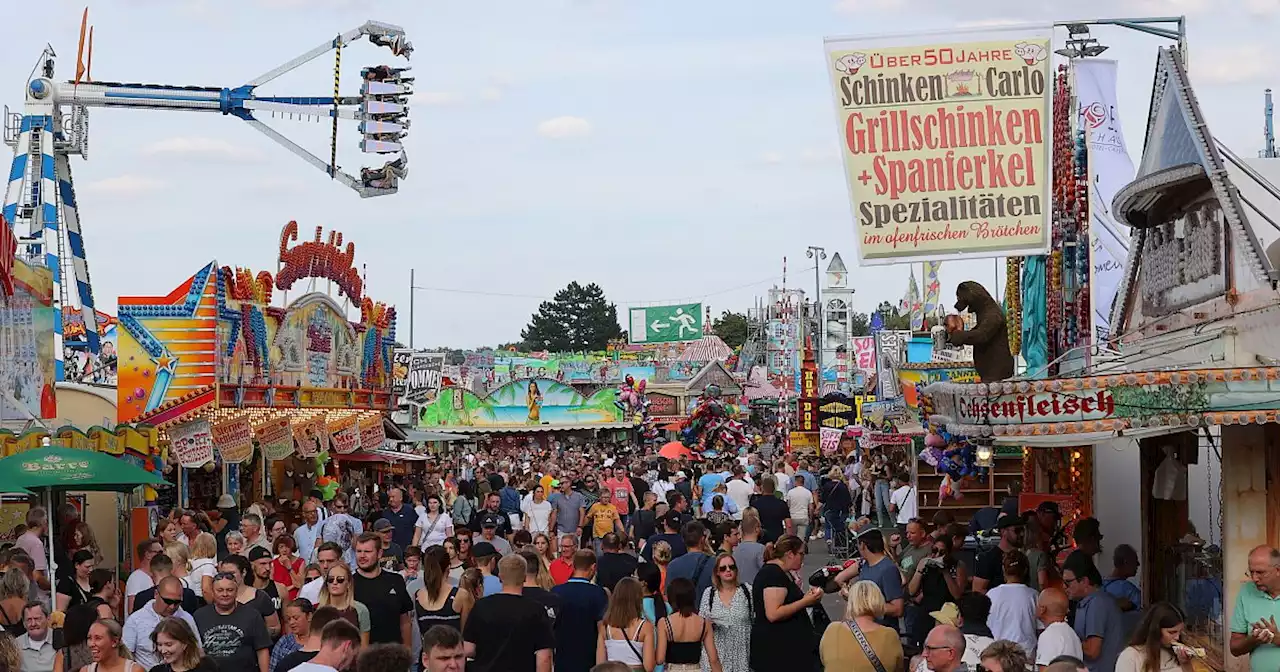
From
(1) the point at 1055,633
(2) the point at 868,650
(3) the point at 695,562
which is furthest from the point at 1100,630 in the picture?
(3) the point at 695,562

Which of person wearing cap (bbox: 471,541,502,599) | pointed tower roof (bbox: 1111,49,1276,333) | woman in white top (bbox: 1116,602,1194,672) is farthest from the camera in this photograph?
person wearing cap (bbox: 471,541,502,599)

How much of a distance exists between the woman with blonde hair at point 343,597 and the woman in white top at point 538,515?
9.12m

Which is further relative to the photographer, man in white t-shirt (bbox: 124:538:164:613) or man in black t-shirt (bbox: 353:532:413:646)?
man in white t-shirt (bbox: 124:538:164:613)

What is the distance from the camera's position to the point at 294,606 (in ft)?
28.3

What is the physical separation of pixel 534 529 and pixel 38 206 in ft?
44.6

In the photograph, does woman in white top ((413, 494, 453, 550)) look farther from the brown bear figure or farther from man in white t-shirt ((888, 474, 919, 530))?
man in white t-shirt ((888, 474, 919, 530))

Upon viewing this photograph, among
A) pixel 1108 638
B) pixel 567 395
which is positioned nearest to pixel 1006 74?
pixel 1108 638

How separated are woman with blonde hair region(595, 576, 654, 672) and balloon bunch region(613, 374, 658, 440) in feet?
179

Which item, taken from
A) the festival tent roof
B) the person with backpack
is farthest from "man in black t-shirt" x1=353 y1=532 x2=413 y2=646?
the festival tent roof

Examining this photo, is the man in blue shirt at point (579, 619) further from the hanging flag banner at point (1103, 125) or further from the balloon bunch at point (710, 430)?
the balloon bunch at point (710, 430)

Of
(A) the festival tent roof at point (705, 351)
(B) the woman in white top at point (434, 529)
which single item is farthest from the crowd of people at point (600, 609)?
(A) the festival tent roof at point (705, 351)

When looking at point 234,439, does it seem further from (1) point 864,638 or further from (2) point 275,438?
(1) point 864,638

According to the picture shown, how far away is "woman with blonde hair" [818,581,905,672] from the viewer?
8.61 m

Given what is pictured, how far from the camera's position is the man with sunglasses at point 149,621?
9.37 metres
